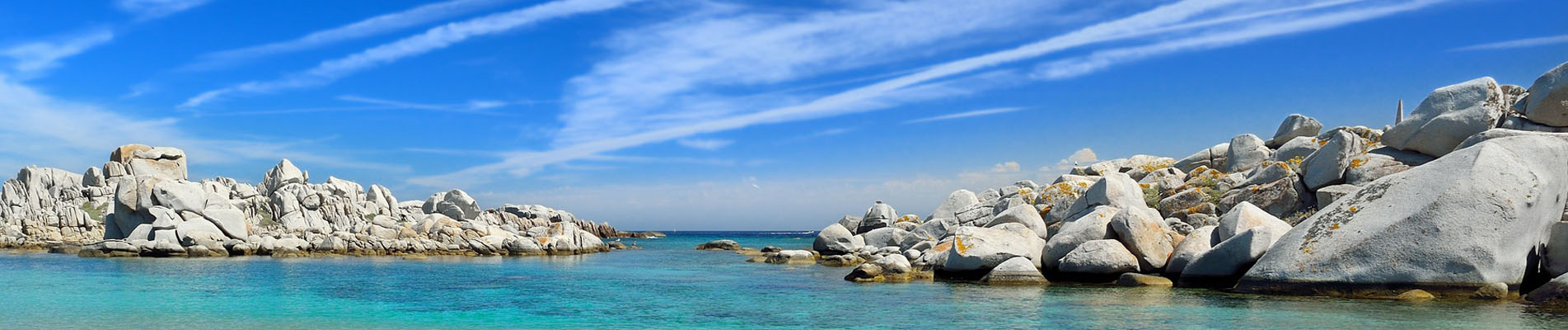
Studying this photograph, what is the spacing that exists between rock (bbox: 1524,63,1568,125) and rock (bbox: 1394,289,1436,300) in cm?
1422

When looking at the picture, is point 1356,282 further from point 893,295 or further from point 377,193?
point 377,193

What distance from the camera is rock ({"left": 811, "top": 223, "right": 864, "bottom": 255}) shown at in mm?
52531

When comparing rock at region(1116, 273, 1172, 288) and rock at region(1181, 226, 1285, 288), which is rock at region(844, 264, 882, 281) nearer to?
rock at region(1116, 273, 1172, 288)

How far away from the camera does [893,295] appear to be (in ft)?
84.6

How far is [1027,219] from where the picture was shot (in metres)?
35.4

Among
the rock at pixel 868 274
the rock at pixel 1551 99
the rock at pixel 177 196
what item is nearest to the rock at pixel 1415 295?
the rock at pixel 1551 99

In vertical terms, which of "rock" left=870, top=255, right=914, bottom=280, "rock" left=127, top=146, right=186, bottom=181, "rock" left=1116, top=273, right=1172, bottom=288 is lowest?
"rock" left=1116, top=273, right=1172, bottom=288

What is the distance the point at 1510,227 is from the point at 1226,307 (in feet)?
20.3

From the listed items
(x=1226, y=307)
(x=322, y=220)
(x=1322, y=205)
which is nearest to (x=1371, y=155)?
(x=1322, y=205)

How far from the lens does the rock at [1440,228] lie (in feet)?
66.7

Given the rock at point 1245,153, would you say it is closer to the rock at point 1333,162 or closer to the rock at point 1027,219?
the rock at point 1333,162

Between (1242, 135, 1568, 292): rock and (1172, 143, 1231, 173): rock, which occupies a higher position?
(1172, 143, 1231, 173): rock

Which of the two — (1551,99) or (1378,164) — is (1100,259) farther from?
(1551,99)

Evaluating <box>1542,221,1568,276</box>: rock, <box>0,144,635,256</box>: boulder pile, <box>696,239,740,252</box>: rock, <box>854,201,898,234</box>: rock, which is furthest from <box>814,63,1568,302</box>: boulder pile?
<box>696,239,740,252</box>: rock
